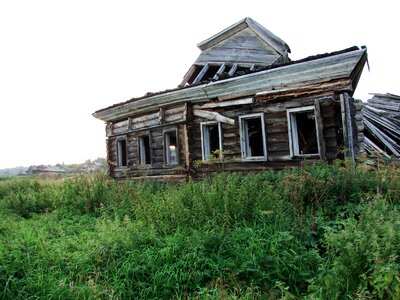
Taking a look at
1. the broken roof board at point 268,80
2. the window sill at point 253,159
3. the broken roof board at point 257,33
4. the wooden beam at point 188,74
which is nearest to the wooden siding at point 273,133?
the window sill at point 253,159

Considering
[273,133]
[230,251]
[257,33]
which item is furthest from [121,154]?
[230,251]

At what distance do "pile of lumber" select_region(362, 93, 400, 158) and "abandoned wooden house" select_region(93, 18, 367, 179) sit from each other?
6.82ft

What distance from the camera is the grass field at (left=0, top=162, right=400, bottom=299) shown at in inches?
120

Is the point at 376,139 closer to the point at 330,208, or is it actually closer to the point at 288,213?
the point at 330,208

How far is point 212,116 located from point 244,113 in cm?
124

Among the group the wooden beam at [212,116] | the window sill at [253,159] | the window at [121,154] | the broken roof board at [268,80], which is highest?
the broken roof board at [268,80]

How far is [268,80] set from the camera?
896cm

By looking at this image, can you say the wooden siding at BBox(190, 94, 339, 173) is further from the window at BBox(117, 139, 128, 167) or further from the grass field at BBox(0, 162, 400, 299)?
the window at BBox(117, 139, 128, 167)

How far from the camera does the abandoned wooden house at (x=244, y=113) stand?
7.86 m

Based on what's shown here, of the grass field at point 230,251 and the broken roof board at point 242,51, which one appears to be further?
the broken roof board at point 242,51

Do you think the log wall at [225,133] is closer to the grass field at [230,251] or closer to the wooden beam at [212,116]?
the wooden beam at [212,116]

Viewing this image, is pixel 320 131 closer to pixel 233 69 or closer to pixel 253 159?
pixel 253 159

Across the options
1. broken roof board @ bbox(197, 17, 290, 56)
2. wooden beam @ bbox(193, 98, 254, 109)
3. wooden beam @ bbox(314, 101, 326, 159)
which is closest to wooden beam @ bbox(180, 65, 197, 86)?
broken roof board @ bbox(197, 17, 290, 56)

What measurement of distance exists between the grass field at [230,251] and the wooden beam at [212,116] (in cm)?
462
